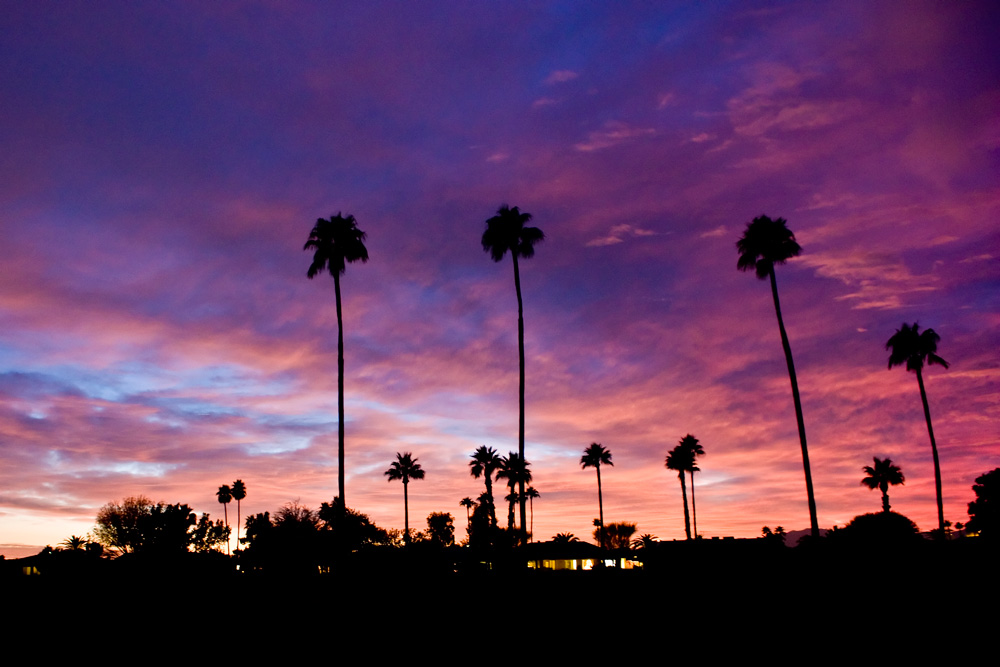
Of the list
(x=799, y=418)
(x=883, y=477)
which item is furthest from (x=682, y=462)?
(x=799, y=418)

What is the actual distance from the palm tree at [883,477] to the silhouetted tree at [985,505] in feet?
33.2

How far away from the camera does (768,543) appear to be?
146 ft

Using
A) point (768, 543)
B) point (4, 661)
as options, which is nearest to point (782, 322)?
point (768, 543)

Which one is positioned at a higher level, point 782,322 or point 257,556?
point 782,322

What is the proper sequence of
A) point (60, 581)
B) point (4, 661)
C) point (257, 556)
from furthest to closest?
point (257, 556)
point (60, 581)
point (4, 661)

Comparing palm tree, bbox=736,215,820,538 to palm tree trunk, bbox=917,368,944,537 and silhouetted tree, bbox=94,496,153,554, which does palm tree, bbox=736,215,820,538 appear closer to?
palm tree trunk, bbox=917,368,944,537

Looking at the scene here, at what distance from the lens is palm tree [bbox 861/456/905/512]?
2982 inches

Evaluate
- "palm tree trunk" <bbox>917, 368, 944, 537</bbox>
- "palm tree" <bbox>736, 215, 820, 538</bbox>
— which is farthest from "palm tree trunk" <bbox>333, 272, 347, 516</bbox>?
"palm tree trunk" <bbox>917, 368, 944, 537</bbox>

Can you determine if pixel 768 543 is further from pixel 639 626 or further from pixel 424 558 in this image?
pixel 639 626

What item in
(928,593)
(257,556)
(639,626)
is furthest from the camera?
(257,556)

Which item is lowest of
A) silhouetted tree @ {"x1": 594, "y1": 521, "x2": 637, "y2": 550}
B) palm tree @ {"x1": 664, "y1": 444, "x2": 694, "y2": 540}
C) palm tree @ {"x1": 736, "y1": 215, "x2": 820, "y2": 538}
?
silhouetted tree @ {"x1": 594, "y1": 521, "x2": 637, "y2": 550}

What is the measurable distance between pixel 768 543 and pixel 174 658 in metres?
38.5

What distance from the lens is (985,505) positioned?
61812mm

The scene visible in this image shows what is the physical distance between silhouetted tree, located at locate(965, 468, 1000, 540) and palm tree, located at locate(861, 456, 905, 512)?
1012 cm
